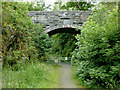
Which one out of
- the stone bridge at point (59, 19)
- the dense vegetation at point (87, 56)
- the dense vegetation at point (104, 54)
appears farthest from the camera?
the stone bridge at point (59, 19)

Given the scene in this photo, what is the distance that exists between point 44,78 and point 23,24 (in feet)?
7.84

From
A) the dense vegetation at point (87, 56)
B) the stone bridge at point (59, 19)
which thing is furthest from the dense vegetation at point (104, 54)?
the stone bridge at point (59, 19)

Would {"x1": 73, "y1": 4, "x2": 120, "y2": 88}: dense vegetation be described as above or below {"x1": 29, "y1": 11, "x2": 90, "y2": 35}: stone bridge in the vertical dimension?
below

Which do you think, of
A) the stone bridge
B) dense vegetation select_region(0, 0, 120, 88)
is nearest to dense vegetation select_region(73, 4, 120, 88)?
dense vegetation select_region(0, 0, 120, 88)

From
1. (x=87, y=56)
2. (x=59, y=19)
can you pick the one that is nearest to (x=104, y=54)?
(x=87, y=56)

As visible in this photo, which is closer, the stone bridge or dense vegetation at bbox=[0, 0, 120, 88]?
dense vegetation at bbox=[0, 0, 120, 88]

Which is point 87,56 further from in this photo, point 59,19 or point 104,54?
point 59,19

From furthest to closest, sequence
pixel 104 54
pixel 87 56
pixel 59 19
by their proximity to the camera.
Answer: pixel 59 19 < pixel 87 56 < pixel 104 54

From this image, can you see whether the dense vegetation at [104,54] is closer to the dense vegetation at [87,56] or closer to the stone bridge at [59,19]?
the dense vegetation at [87,56]

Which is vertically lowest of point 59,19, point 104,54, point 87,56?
point 87,56

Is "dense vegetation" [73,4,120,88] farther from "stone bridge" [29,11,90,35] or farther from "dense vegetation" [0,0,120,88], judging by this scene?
"stone bridge" [29,11,90,35]

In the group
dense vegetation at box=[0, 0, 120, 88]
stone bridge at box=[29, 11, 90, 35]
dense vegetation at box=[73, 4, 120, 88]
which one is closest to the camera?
dense vegetation at box=[0, 0, 120, 88]

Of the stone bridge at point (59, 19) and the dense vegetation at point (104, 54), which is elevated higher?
the stone bridge at point (59, 19)

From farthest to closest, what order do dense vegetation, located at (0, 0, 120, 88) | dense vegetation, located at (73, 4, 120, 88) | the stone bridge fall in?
the stone bridge < dense vegetation, located at (73, 4, 120, 88) < dense vegetation, located at (0, 0, 120, 88)
